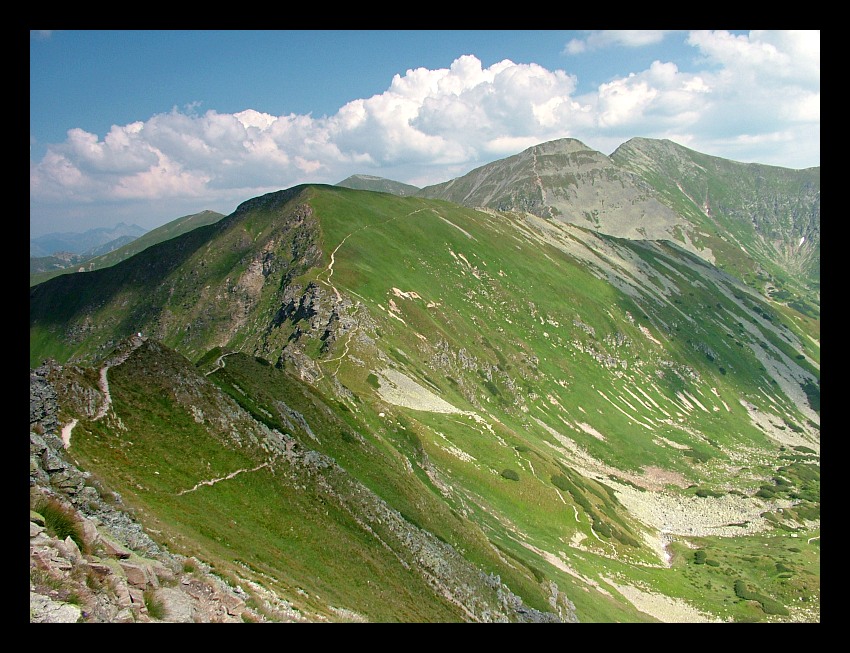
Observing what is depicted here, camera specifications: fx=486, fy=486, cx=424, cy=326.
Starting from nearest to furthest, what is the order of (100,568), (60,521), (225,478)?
(100,568), (60,521), (225,478)

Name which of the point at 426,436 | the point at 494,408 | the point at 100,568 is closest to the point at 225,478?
the point at 100,568

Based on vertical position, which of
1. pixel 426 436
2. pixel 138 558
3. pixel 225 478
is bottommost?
pixel 426 436

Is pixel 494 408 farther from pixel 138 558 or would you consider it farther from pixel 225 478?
pixel 138 558

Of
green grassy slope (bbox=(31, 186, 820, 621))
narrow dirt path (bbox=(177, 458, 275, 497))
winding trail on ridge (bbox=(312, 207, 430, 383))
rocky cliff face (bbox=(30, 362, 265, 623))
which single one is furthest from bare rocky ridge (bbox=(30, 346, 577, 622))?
winding trail on ridge (bbox=(312, 207, 430, 383))

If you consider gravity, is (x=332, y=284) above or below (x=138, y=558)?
above

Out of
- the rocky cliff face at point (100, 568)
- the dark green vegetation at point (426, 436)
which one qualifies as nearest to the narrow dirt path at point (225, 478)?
the dark green vegetation at point (426, 436)

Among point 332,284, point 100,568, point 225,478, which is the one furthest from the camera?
point 332,284

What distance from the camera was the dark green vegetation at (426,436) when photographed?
111ft

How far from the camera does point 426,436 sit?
7462 cm

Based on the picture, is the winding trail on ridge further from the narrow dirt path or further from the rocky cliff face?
the rocky cliff face

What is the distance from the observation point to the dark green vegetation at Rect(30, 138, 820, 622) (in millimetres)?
33938

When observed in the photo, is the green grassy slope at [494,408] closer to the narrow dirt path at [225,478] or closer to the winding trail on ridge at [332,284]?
the winding trail on ridge at [332,284]

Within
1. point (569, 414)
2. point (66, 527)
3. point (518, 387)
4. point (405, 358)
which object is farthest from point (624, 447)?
point (66, 527)
